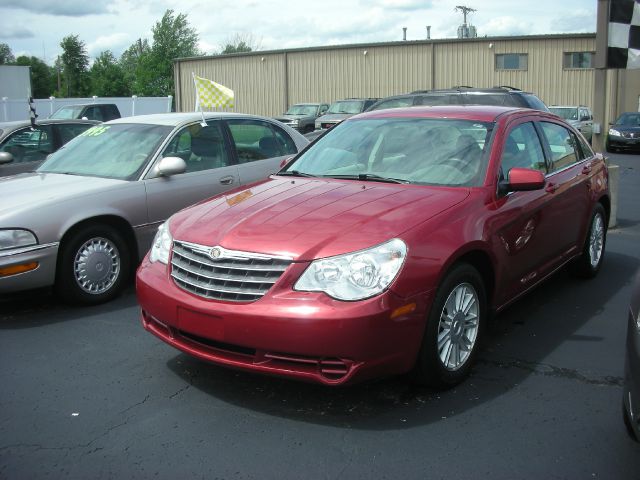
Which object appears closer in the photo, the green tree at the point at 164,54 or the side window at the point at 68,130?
the side window at the point at 68,130

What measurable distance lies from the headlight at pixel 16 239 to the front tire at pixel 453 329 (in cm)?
308

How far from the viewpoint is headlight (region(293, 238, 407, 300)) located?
3.30 meters

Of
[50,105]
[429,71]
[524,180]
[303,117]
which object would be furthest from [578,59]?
[524,180]

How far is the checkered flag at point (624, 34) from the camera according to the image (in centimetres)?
924

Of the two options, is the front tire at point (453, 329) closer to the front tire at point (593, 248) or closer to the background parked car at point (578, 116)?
the front tire at point (593, 248)

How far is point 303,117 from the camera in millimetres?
26812

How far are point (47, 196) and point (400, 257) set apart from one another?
3202 millimetres

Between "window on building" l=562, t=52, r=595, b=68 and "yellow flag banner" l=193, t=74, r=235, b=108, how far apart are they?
1109 inches

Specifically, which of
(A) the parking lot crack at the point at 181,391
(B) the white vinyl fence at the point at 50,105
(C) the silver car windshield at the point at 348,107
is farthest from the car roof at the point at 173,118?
(B) the white vinyl fence at the point at 50,105

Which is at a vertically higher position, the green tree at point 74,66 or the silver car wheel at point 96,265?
the green tree at point 74,66

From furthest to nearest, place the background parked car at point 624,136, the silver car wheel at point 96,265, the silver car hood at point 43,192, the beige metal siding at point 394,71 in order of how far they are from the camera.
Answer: the beige metal siding at point 394,71 → the background parked car at point 624,136 → the silver car wheel at point 96,265 → the silver car hood at point 43,192

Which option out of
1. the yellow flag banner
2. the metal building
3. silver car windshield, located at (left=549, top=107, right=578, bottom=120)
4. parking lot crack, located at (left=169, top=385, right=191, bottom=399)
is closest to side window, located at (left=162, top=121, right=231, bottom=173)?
the yellow flag banner

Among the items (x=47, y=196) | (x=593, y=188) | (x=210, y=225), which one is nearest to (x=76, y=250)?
(x=47, y=196)

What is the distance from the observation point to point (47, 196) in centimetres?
535
